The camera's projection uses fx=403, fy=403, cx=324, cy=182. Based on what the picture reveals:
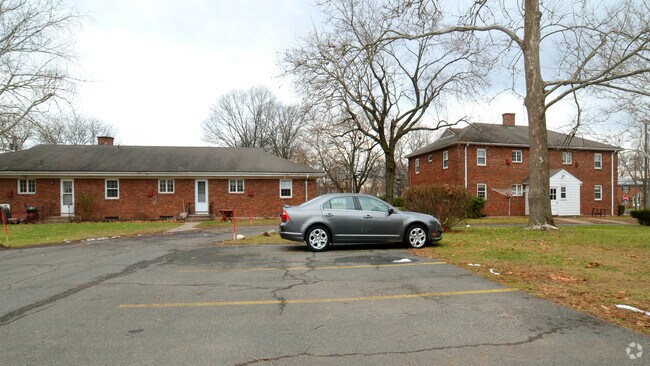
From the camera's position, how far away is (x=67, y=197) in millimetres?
25234

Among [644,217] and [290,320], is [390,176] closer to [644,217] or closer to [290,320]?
[644,217]

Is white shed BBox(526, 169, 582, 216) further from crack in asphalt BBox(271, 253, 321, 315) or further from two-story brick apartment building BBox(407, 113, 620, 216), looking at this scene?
crack in asphalt BBox(271, 253, 321, 315)

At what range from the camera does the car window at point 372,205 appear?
415 inches

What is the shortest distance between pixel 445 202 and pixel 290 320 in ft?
36.2

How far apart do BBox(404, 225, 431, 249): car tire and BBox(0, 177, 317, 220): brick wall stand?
15604 mm

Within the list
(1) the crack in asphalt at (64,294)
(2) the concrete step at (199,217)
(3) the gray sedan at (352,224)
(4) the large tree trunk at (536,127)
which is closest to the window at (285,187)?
(2) the concrete step at (199,217)

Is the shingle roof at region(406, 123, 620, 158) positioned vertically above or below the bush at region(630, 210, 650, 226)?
above

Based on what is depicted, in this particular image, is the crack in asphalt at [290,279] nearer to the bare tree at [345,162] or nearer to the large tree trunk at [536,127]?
the large tree trunk at [536,127]

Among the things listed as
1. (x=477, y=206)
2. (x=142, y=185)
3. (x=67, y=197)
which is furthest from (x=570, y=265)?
(x=67, y=197)

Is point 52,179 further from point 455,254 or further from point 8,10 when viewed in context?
point 455,254

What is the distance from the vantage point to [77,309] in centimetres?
526

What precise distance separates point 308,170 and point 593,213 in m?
24.5

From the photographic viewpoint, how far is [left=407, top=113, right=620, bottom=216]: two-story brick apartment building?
30125 mm

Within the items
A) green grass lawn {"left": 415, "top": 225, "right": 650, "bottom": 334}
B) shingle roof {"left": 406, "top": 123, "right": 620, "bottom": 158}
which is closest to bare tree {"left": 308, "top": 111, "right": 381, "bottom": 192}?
shingle roof {"left": 406, "top": 123, "right": 620, "bottom": 158}
